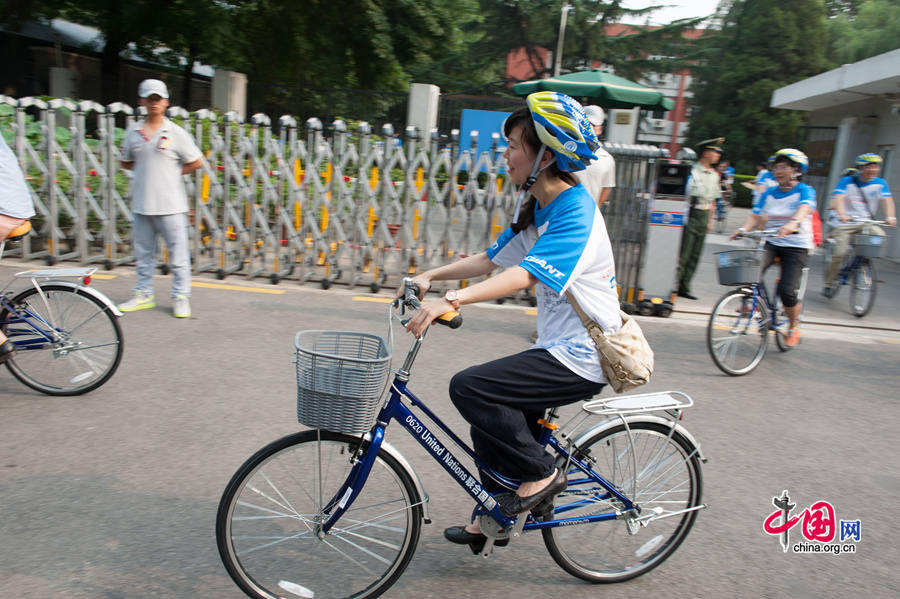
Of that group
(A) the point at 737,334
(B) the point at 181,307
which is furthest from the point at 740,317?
(B) the point at 181,307

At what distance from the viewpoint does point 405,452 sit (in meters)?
4.07

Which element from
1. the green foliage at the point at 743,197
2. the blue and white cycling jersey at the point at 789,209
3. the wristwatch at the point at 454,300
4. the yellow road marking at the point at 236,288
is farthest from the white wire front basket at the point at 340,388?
the green foliage at the point at 743,197

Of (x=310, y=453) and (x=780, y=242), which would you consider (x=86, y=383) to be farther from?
(x=780, y=242)

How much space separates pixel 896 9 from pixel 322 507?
3933 cm

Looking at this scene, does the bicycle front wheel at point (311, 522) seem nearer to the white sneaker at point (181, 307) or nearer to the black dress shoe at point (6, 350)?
the black dress shoe at point (6, 350)

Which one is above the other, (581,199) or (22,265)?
(581,199)

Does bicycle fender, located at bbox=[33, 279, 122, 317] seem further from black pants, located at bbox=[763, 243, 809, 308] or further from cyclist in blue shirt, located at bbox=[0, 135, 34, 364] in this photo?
black pants, located at bbox=[763, 243, 809, 308]

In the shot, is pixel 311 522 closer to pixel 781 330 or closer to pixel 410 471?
pixel 410 471

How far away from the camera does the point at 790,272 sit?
20.5ft

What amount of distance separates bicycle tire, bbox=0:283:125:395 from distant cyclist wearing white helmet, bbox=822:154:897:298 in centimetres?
857

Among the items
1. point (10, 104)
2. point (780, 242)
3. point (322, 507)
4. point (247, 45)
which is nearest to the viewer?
point (322, 507)

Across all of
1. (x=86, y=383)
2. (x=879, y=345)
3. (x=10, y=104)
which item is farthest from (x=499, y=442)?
(x=10, y=104)

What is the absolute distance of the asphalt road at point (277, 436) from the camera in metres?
2.94

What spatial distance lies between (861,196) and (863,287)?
48.6 inches
